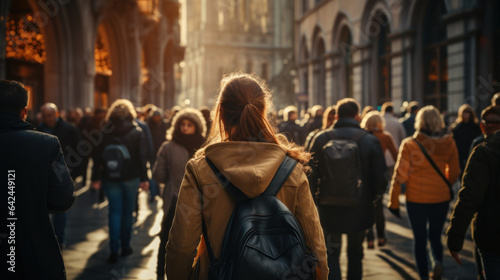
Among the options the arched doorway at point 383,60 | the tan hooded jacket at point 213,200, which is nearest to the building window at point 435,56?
the arched doorway at point 383,60

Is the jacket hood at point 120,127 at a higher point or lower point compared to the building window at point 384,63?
lower

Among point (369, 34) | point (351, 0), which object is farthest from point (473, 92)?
point (351, 0)

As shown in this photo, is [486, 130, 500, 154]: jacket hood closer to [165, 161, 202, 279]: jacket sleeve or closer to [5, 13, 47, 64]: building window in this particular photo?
[165, 161, 202, 279]: jacket sleeve

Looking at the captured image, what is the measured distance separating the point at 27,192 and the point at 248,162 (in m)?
1.44

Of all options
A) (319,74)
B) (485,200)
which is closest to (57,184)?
(485,200)

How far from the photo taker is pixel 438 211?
547 cm

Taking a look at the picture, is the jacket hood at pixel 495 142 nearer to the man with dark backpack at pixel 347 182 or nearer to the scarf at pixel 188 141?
the man with dark backpack at pixel 347 182

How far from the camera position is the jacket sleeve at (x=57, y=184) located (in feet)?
10.2

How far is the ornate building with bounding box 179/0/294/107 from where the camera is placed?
252 ft

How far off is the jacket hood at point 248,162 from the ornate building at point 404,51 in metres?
12.7

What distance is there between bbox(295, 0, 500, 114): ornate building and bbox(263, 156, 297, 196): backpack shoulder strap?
12.7 metres

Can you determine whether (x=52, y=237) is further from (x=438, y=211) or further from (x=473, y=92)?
(x=473, y=92)

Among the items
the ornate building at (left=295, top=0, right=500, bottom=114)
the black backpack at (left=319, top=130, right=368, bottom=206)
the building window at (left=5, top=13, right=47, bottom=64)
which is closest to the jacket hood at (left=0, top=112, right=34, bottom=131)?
the black backpack at (left=319, top=130, right=368, bottom=206)

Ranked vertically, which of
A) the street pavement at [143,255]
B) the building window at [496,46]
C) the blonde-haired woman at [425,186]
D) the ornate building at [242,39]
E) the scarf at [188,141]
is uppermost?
the ornate building at [242,39]
